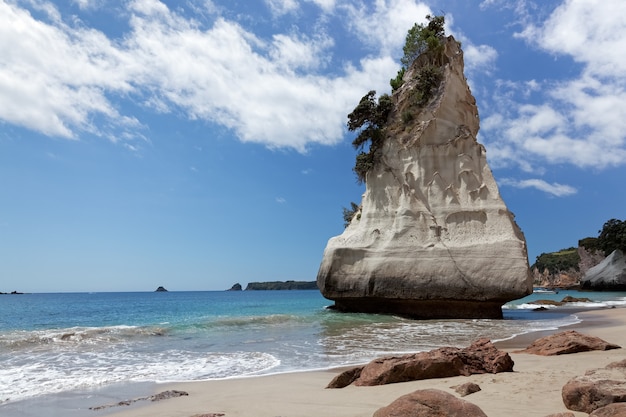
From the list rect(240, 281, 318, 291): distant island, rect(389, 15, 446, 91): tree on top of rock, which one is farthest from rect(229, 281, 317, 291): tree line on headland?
rect(389, 15, 446, 91): tree on top of rock

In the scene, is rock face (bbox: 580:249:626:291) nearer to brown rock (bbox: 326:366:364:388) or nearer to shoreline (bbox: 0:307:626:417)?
shoreline (bbox: 0:307:626:417)

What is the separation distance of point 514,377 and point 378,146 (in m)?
17.8

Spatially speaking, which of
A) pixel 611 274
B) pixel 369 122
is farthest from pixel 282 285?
pixel 369 122

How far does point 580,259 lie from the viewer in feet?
282

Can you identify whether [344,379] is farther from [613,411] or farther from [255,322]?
A: [255,322]

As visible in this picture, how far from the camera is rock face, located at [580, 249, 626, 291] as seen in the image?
57719 millimetres

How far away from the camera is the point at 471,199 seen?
20.8 meters

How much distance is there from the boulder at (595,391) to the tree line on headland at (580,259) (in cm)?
6045

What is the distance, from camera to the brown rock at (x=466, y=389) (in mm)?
5550

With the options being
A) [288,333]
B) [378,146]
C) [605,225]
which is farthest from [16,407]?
[605,225]

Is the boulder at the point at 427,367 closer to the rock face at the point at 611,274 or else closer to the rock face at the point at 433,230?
the rock face at the point at 433,230

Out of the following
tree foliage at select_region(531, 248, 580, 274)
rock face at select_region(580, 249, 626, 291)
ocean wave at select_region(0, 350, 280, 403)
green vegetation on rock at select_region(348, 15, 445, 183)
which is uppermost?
green vegetation on rock at select_region(348, 15, 445, 183)

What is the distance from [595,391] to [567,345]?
4786mm

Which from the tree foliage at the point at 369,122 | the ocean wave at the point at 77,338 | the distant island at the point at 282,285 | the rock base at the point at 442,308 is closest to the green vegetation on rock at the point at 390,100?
the tree foliage at the point at 369,122
